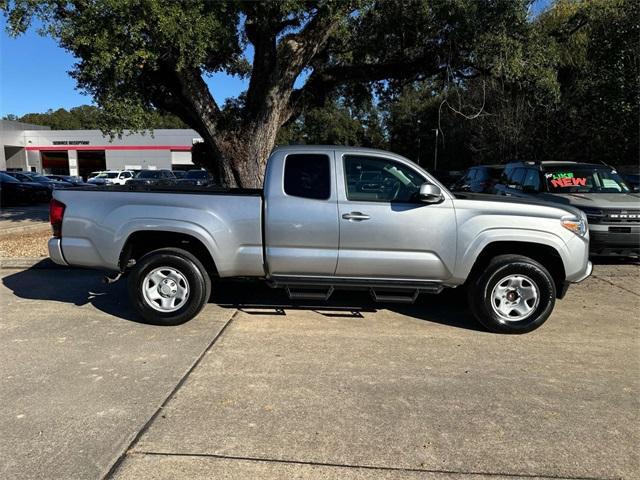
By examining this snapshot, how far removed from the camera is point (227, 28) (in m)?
9.25

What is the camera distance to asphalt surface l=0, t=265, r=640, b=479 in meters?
3.07

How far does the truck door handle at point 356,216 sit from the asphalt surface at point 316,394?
1.19 meters

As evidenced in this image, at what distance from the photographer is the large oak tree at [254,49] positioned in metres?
8.32

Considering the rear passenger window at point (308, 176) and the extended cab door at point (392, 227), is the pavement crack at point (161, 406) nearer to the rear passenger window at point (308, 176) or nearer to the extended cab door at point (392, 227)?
the extended cab door at point (392, 227)

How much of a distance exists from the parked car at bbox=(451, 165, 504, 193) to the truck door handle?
7.32 meters

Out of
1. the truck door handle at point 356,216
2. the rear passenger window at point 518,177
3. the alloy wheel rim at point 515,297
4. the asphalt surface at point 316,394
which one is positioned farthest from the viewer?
the rear passenger window at point 518,177

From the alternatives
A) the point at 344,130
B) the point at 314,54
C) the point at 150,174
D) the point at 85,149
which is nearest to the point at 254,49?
the point at 314,54

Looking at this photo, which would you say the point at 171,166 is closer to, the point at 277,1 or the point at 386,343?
the point at 277,1

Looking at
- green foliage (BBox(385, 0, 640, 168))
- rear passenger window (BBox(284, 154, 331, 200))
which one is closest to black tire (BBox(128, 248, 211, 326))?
rear passenger window (BBox(284, 154, 331, 200))

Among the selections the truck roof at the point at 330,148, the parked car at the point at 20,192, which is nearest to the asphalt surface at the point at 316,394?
the truck roof at the point at 330,148

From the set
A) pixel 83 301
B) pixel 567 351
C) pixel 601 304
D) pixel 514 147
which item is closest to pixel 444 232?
pixel 567 351

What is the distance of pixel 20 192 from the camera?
21.6m

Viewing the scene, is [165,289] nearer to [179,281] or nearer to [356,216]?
[179,281]

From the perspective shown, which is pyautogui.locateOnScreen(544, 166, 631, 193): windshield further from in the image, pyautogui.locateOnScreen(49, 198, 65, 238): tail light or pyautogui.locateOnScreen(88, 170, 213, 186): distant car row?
pyautogui.locateOnScreen(88, 170, 213, 186): distant car row
